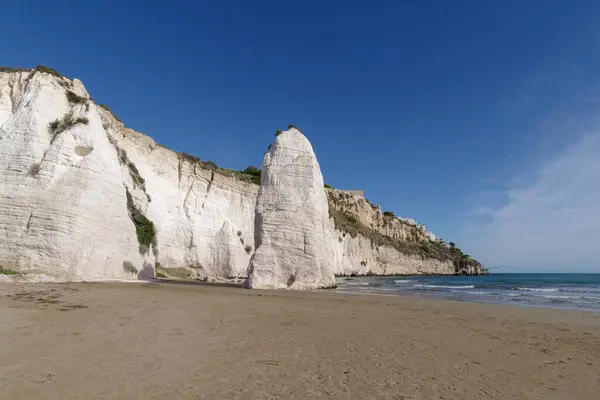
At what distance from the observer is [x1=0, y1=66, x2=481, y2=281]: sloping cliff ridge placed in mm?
13953

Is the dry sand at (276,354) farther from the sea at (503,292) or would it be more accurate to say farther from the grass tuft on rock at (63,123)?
the grass tuft on rock at (63,123)

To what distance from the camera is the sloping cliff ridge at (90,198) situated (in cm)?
1395

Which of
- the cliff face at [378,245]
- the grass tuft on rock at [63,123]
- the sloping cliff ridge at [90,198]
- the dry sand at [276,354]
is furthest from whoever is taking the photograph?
the cliff face at [378,245]

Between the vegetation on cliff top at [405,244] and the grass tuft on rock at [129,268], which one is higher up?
the vegetation on cliff top at [405,244]

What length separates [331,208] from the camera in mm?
56719

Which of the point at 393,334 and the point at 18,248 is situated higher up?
the point at 18,248

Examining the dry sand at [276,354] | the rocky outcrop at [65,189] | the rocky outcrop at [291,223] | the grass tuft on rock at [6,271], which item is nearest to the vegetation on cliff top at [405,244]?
the rocky outcrop at [291,223]

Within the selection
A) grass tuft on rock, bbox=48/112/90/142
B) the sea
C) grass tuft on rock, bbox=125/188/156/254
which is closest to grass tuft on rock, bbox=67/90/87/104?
grass tuft on rock, bbox=48/112/90/142

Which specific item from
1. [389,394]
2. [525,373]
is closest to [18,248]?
[389,394]

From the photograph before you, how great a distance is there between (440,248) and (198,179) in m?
68.7

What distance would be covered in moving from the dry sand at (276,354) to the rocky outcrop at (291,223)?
25.6 ft

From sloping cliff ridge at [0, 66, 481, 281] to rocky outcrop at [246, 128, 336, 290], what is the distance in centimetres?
690

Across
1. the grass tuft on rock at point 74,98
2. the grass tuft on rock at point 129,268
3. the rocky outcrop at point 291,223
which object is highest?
the grass tuft on rock at point 74,98

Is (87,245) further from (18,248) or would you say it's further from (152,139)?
(152,139)
